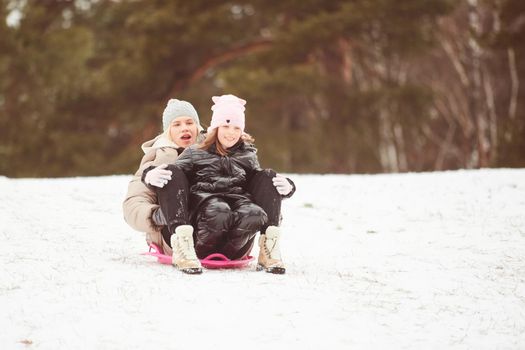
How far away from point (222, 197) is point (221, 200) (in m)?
0.05

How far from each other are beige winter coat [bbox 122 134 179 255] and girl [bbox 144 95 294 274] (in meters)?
0.27

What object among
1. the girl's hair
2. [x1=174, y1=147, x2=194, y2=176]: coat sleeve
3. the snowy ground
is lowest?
the snowy ground

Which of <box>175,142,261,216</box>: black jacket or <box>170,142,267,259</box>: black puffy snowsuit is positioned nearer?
<box>170,142,267,259</box>: black puffy snowsuit

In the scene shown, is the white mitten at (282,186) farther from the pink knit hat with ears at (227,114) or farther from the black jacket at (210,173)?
the pink knit hat with ears at (227,114)

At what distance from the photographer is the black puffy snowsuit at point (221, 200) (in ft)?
15.3

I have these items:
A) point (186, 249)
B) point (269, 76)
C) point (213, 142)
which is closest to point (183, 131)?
point (213, 142)

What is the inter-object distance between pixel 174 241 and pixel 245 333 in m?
1.17

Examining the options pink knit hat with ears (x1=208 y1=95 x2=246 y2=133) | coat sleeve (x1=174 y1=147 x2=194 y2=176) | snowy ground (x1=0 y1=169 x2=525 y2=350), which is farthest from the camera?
pink knit hat with ears (x1=208 y1=95 x2=246 y2=133)

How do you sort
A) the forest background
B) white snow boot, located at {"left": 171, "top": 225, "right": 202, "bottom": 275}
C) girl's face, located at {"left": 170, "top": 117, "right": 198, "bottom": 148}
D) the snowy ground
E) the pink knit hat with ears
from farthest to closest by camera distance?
the forest background → girl's face, located at {"left": 170, "top": 117, "right": 198, "bottom": 148} → the pink knit hat with ears → white snow boot, located at {"left": 171, "top": 225, "right": 202, "bottom": 275} → the snowy ground

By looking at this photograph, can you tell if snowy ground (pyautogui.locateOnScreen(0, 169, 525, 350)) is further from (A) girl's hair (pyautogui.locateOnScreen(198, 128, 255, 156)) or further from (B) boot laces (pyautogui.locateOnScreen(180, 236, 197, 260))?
(A) girl's hair (pyautogui.locateOnScreen(198, 128, 255, 156))

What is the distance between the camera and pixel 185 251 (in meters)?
4.61

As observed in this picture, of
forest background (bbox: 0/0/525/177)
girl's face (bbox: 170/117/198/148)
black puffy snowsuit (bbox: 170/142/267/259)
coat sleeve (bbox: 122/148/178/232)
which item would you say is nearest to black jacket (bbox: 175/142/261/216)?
black puffy snowsuit (bbox: 170/142/267/259)

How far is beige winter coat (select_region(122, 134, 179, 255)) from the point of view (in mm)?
4898

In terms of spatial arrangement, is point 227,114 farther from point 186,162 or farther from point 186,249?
point 186,249
